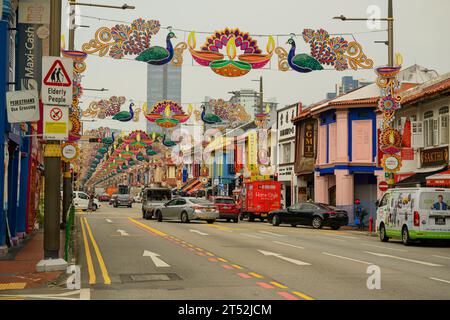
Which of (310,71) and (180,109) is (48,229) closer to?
(310,71)

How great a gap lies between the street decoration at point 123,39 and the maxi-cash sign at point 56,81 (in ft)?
47.0

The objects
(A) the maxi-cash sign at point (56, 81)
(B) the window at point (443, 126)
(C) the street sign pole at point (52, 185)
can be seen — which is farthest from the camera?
(B) the window at point (443, 126)

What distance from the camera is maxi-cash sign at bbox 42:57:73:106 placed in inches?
607

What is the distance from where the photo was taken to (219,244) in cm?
2361

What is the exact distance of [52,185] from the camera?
51.3 ft

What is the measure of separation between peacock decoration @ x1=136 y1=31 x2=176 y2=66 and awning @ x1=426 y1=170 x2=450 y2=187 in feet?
42.8

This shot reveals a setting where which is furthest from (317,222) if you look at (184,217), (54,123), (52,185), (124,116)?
(54,123)

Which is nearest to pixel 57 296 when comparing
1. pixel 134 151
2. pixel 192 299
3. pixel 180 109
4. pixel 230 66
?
pixel 192 299

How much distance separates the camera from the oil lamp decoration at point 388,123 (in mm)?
31312

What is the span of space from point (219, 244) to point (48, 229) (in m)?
9.00

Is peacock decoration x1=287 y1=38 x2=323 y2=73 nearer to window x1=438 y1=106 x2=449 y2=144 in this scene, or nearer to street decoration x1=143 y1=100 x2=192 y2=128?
window x1=438 y1=106 x2=449 y2=144

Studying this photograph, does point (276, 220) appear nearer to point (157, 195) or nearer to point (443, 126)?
point (157, 195)

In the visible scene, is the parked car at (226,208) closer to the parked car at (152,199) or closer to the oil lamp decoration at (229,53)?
the parked car at (152,199)

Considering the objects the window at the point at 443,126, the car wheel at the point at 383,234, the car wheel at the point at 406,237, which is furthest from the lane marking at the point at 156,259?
the window at the point at 443,126
